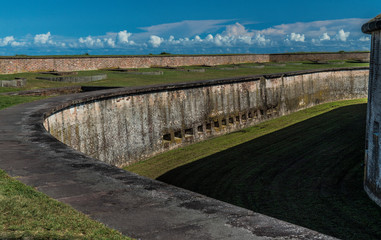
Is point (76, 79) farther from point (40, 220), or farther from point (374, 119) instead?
point (40, 220)

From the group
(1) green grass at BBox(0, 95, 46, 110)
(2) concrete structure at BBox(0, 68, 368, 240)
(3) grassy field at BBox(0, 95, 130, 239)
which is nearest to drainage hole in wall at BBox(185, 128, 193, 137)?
(2) concrete structure at BBox(0, 68, 368, 240)

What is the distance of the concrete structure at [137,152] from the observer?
11.1 ft

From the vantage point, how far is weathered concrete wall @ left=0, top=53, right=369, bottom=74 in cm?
2656

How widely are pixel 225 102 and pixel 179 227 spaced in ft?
58.7

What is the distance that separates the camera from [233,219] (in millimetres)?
3520

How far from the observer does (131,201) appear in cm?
400

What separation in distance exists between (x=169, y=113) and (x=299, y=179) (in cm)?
678

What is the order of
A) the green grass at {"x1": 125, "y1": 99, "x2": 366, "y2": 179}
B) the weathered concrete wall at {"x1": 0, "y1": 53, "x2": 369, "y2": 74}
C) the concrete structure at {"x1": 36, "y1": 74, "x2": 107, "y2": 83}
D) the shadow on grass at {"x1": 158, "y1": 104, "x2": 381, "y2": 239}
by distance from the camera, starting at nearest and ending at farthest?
the shadow on grass at {"x1": 158, "y1": 104, "x2": 381, "y2": 239} < the green grass at {"x1": 125, "y1": 99, "x2": 366, "y2": 179} < the concrete structure at {"x1": 36, "y1": 74, "x2": 107, "y2": 83} < the weathered concrete wall at {"x1": 0, "y1": 53, "x2": 369, "y2": 74}

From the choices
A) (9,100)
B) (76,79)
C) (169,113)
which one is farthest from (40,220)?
(76,79)

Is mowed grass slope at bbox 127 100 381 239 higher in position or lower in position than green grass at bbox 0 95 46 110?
lower

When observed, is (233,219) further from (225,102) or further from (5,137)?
(225,102)

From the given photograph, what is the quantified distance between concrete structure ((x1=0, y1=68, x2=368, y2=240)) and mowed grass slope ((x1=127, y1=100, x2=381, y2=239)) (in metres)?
1.46

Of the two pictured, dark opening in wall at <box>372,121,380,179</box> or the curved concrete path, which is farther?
dark opening in wall at <box>372,121,380,179</box>

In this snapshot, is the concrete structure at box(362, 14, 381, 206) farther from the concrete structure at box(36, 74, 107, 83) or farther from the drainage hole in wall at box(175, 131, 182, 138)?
the concrete structure at box(36, 74, 107, 83)
